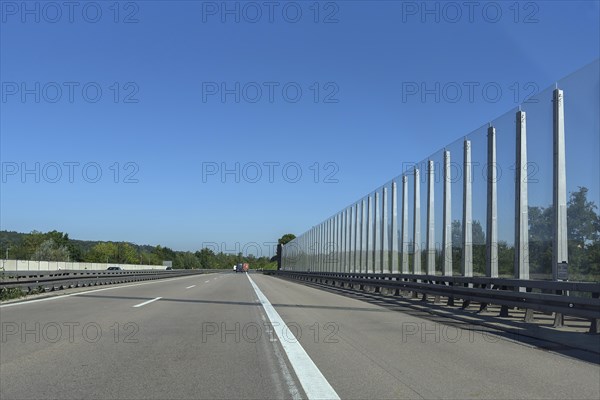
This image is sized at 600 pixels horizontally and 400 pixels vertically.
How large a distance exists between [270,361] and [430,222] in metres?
17.7

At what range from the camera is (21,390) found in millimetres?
6441

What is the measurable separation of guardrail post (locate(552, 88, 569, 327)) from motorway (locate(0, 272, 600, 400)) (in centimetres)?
344

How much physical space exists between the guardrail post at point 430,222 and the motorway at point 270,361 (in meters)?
10.1

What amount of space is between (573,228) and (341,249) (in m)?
37.3

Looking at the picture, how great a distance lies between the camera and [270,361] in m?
8.30

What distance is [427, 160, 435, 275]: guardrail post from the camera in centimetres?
2350

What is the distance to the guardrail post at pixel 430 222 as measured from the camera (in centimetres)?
2350

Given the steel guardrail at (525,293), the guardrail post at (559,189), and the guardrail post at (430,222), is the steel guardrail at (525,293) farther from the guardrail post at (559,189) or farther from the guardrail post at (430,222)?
the guardrail post at (430,222)

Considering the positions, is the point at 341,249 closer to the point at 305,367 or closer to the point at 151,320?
the point at 151,320
